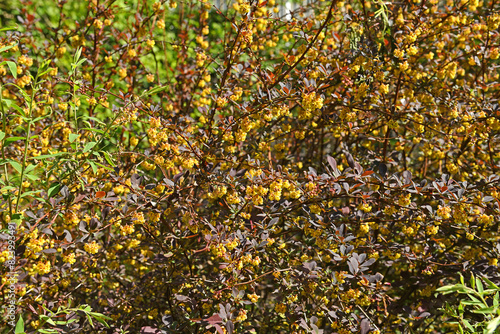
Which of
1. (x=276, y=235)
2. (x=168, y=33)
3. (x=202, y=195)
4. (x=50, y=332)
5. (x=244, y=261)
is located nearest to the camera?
(x=50, y=332)

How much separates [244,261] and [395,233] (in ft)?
3.36

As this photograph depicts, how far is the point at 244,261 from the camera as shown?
6.27 ft

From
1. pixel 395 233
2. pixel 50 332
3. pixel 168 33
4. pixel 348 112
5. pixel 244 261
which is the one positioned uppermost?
pixel 168 33

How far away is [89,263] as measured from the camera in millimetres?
2445

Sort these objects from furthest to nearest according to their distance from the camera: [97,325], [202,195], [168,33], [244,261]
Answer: [168,33], [202,195], [97,325], [244,261]

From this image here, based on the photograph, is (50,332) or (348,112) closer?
(50,332)

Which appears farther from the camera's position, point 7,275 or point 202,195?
point 202,195

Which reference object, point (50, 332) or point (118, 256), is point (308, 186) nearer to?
point (50, 332)

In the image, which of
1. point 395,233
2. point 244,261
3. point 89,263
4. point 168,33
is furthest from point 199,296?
point 168,33

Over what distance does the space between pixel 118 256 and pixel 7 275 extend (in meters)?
0.87

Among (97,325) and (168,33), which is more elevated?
(168,33)

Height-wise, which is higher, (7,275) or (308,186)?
(308,186)

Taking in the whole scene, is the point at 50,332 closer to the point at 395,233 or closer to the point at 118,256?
the point at 118,256

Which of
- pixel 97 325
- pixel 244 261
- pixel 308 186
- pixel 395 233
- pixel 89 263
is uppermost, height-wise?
pixel 308 186
